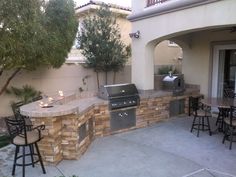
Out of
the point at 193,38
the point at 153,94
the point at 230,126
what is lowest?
the point at 230,126

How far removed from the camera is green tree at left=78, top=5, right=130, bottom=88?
9867mm

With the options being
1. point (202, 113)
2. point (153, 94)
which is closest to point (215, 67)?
point (153, 94)

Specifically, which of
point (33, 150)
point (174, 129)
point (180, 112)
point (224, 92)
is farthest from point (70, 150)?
point (224, 92)

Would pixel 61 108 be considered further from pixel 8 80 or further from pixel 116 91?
pixel 8 80

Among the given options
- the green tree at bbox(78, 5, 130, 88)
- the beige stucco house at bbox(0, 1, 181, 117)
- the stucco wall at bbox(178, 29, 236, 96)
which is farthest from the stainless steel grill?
the stucco wall at bbox(178, 29, 236, 96)

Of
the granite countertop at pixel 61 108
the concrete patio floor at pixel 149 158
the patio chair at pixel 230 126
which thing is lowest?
the concrete patio floor at pixel 149 158

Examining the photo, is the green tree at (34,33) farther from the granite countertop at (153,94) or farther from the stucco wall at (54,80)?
the granite countertop at (153,94)

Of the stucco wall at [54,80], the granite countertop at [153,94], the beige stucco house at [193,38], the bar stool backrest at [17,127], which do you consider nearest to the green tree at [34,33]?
the stucco wall at [54,80]

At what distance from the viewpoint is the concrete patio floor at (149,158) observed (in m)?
5.23

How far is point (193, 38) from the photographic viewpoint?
10.5 metres

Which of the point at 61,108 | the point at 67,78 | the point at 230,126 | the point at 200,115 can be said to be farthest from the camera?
the point at 67,78

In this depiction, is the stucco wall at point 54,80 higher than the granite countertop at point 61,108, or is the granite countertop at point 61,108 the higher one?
the stucco wall at point 54,80

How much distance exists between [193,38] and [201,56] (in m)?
0.82

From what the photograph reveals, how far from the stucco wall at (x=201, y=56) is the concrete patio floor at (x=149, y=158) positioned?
3.12 m
